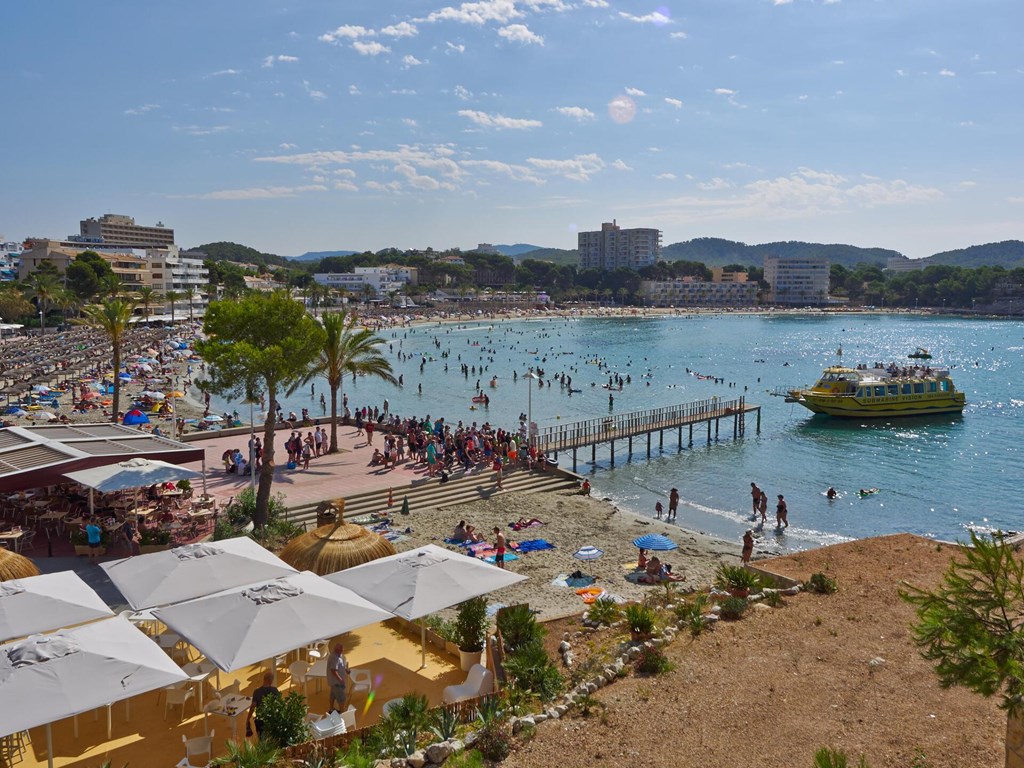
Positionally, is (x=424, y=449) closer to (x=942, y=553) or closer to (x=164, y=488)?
(x=164, y=488)

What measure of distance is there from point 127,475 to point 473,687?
10481 mm

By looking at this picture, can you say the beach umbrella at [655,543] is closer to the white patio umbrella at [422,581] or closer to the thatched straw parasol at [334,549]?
the thatched straw parasol at [334,549]

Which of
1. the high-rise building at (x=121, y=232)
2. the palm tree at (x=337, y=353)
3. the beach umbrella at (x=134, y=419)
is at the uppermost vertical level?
the high-rise building at (x=121, y=232)

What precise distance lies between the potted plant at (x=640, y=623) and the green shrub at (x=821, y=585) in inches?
180

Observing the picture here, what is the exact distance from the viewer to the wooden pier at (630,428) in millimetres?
32875

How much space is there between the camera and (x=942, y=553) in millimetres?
17953

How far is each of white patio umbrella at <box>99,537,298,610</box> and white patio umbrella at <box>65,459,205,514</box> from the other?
15.6ft

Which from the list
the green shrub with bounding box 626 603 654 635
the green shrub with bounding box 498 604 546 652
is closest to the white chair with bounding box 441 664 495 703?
the green shrub with bounding box 498 604 546 652

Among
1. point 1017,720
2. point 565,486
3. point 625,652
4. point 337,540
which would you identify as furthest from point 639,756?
point 565,486

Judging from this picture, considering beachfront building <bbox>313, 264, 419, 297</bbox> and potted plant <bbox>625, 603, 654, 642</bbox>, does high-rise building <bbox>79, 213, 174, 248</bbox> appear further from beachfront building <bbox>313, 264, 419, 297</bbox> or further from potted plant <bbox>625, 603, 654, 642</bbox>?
potted plant <bbox>625, 603, 654, 642</bbox>

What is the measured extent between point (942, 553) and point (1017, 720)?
484 inches

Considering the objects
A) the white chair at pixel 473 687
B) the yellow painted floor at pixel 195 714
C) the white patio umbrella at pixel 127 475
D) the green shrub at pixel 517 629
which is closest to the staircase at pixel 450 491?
the white patio umbrella at pixel 127 475

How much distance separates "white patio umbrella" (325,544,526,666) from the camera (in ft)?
34.6

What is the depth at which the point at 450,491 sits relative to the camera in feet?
81.1
